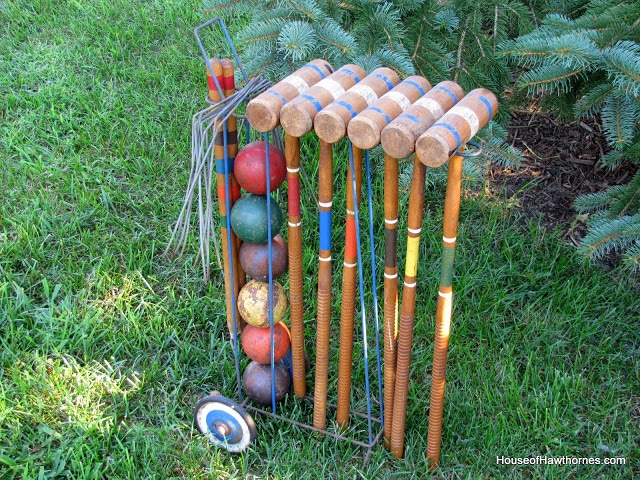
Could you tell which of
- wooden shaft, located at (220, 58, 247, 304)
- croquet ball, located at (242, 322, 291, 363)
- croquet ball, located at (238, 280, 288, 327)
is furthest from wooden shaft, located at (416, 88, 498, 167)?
croquet ball, located at (242, 322, 291, 363)

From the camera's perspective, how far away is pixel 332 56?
2217 mm

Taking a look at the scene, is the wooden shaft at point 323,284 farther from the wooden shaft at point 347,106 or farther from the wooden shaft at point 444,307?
the wooden shaft at point 444,307

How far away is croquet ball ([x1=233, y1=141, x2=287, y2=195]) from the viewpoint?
1.79 metres

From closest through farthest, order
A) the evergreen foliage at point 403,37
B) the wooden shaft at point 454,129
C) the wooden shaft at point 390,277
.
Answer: the wooden shaft at point 454,129
the wooden shaft at point 390,277
the evergreen foliage at point 403,37

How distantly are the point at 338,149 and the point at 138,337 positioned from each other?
1199 mm

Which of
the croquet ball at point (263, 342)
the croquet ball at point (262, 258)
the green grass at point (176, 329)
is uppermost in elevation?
the croquet ball at point (262, 258)

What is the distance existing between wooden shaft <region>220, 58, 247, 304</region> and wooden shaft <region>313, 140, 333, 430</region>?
253mm

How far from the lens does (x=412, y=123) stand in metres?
1.52

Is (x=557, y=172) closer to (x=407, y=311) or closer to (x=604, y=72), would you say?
(x=604, y=72)

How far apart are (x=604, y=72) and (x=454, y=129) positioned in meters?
0.93

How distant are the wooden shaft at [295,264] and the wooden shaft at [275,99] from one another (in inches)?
2.8

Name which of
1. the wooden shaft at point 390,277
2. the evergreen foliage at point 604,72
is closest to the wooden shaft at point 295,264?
the wooden shaft at point 390,277

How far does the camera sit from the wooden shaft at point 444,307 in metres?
1.60

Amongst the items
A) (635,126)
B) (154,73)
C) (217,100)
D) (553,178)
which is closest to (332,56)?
(217,100)
